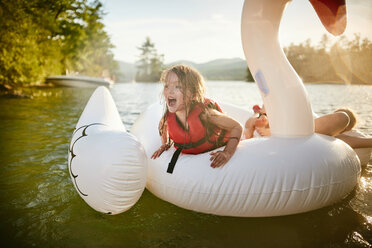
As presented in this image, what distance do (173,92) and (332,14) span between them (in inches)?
52.6

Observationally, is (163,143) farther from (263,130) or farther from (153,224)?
(263,130)

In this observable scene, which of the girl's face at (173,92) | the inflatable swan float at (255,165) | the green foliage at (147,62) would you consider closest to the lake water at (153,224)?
the inflatable swan float at (255,165)

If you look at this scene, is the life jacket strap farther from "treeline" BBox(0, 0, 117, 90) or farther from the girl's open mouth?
"treeline" BBox(0, 0, 117, 90)

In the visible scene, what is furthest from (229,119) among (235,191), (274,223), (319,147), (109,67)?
(109,67)

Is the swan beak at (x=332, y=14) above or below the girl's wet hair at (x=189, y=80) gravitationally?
above

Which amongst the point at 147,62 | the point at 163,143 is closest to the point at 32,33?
the point at 163,143

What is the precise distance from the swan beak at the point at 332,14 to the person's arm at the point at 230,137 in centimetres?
107

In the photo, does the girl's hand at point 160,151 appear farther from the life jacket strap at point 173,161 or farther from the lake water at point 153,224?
the lake water at point 153,224

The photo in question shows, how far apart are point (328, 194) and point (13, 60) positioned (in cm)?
1428

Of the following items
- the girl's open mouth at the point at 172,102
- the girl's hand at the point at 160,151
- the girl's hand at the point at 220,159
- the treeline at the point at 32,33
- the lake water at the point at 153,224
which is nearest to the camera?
the lake water at the point at 153,224

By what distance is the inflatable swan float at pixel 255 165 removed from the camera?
167cm

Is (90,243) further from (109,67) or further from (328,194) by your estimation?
(109,67)

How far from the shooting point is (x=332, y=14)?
188 centimetres

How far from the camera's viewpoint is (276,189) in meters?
1.71
